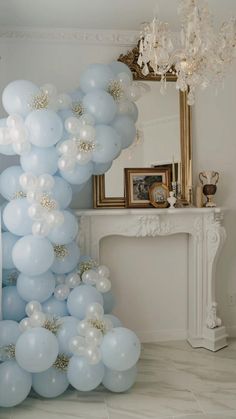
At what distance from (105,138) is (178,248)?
1412 millimetres

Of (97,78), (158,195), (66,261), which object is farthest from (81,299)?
(97,78)

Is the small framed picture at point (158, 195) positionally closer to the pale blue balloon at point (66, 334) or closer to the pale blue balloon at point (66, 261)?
the pale blue balloon at point (66, 261)

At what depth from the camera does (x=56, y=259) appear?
10.2ft

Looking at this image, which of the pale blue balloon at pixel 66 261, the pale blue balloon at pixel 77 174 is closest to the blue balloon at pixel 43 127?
the pale blue balloon at pixel 77 174

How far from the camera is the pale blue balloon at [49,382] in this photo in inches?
110

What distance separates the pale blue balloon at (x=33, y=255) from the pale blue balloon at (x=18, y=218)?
7 cm

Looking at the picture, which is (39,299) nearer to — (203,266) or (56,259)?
(56,259)

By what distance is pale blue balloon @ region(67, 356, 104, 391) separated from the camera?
8.98 ft

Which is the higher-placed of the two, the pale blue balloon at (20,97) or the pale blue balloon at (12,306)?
the pale blue balloon at (20,97)

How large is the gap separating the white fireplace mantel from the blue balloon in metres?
0.80

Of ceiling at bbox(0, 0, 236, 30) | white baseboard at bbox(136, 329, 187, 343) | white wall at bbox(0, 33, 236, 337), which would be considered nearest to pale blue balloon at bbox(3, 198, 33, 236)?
white wall at bbox(0, 33, 236, 337)

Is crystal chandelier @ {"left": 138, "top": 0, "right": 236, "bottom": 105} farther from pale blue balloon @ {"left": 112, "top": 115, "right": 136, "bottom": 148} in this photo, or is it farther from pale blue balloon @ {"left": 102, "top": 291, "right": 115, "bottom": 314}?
pale blue balloon @ {"left": 102, "top": 291, "right": 115, "bottom": 314}

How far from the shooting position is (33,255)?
2.82 m

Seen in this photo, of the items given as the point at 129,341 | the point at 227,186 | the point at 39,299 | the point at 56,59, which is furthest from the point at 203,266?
the point at 56,59
